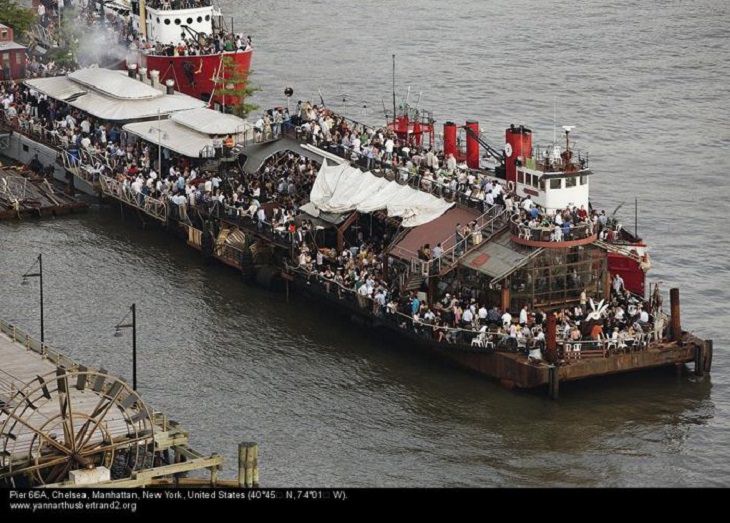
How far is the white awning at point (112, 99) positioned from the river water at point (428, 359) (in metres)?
5.80

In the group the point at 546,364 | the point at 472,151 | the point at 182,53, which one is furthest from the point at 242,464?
the point at 182,53

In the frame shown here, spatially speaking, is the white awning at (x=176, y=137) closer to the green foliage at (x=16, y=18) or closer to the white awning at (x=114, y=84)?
the white awning at (x=114, y=84)

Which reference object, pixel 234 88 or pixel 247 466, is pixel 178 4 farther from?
pixel 247 466

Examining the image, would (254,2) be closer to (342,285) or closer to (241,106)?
(241,106)

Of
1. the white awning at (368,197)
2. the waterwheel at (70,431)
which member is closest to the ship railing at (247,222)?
the white awning at (368,197)

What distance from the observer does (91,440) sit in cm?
5759

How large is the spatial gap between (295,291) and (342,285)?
3.82m

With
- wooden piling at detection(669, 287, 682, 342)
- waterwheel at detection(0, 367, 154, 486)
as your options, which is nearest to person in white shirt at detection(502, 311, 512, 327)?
wooden piling at detection(669, 287, 682, 342)

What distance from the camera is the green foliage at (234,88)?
10162cm

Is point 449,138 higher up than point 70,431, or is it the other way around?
point 449,138

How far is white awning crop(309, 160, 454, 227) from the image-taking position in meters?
75.9

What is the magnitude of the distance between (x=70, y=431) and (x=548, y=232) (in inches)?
822

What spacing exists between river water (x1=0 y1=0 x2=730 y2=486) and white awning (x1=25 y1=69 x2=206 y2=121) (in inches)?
228

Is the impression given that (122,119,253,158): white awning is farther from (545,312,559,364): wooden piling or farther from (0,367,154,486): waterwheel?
(0,367,154,486): waterwheel
